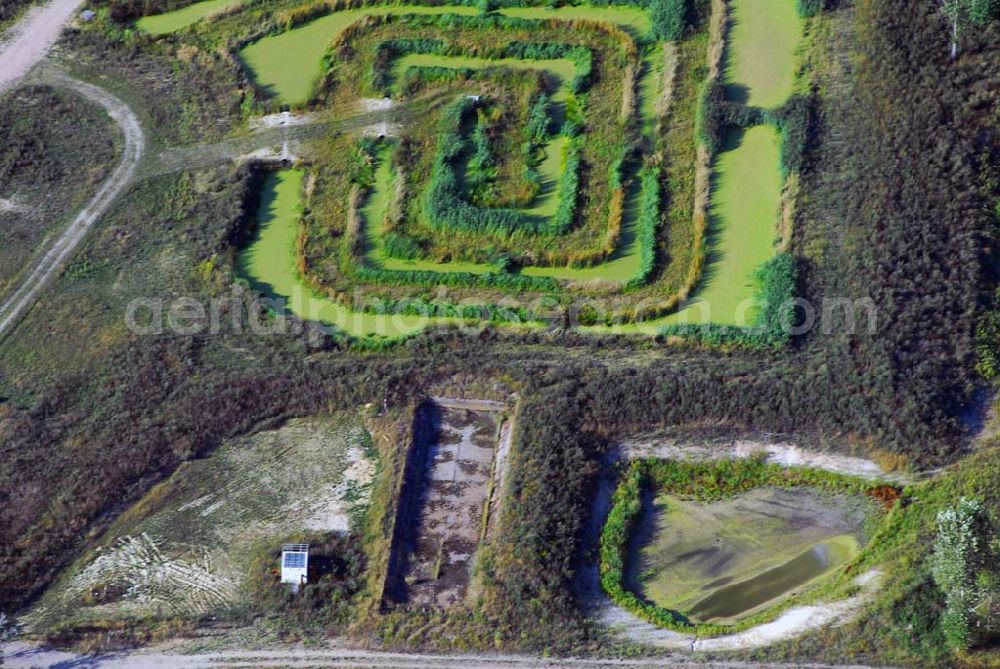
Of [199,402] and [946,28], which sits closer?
[199,402]

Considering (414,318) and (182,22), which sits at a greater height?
(182,22)

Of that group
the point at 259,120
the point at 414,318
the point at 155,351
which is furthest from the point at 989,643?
the point at 259,120

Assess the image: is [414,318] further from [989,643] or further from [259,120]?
[989,643]

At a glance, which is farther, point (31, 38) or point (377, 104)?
point (31, 38)

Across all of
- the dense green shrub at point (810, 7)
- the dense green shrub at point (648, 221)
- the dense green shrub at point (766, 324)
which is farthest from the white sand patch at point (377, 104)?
the dense green shrub at point (810, 7)

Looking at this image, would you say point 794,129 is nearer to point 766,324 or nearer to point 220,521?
point 766,324

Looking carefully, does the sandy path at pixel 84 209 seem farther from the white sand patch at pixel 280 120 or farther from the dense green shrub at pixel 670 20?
the dense green shrub at pixel 670 20

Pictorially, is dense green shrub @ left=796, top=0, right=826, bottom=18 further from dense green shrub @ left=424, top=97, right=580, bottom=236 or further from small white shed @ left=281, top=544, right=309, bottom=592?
small white shed @ left=281, top=544, right=309, bottom=592

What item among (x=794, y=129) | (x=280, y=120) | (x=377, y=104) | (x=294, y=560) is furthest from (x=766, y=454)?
(x=280, y=120)
